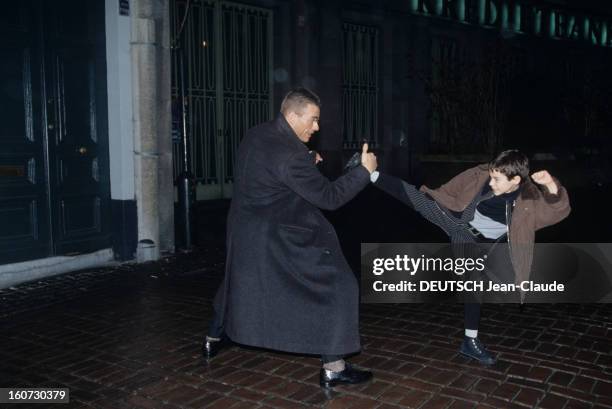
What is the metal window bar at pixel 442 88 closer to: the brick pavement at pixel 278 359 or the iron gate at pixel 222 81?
the iron gate at pixel 222 81

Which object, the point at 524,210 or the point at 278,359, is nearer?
the point at 524,210

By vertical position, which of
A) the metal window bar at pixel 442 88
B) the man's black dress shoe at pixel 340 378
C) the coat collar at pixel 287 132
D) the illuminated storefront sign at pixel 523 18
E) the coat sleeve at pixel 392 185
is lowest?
the man's black dress shoe at pixel 340 378

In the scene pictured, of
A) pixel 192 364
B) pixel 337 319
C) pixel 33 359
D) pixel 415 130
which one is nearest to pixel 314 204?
pixel 337 319

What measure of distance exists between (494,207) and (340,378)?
1.56 metres

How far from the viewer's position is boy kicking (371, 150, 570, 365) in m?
4.11

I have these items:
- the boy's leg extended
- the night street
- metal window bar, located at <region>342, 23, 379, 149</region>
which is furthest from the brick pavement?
metal window bar, located at <region>342, 23, 379, 149</region>

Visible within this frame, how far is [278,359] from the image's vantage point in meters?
4.57

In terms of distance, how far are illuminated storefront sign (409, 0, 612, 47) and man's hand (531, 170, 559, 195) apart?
12.7 meters

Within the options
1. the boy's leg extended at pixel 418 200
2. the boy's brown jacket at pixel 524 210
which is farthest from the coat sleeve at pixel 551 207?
the boy's leg extended at pixel 418 200

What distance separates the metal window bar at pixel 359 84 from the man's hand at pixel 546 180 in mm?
11203

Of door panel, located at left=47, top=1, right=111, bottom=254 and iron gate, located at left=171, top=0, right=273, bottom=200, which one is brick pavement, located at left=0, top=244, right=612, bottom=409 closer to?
door panel, located at left=47, top=1, right=111, bottom=254

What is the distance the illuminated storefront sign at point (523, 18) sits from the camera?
16.6 metres

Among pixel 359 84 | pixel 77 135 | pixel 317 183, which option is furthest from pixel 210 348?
pixel 359 84

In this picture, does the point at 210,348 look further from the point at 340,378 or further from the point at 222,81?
the point at 222,81
